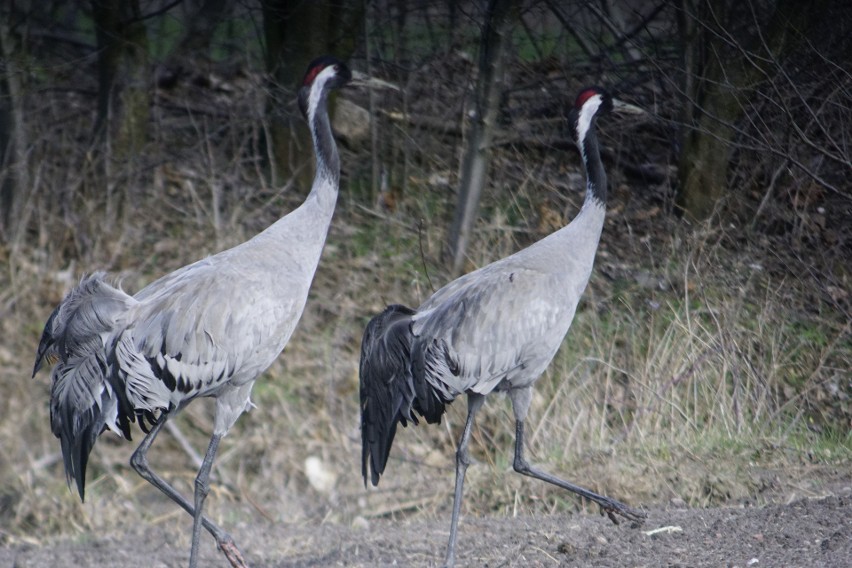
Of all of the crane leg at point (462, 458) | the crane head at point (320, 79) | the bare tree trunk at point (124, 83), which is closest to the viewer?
the crane leg at point (462, 458)

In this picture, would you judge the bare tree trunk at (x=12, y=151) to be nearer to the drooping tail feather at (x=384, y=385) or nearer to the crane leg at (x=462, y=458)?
the drooping tail feather at (x=384, y=385)

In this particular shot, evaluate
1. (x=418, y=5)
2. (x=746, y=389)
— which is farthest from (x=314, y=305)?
(x=746, y=389)

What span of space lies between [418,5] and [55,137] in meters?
3.03

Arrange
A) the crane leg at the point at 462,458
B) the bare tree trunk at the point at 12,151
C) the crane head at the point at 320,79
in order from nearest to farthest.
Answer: the crane leg at the point at 462,458
the crane head at the point at 320,79
the bare tree trunk at the point at 12,151

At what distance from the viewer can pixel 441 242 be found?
7.88 meters

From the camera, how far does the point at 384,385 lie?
15.1 ft

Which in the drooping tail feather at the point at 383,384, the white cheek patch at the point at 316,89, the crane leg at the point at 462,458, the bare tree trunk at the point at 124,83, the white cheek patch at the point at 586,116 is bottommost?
the crane leg at the point at 462,458

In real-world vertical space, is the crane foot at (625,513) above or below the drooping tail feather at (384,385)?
below

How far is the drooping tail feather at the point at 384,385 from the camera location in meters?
4.58

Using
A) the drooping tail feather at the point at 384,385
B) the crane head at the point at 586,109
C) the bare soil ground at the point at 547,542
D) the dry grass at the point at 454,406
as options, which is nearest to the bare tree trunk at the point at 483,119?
the dry grass at the point at 454,406

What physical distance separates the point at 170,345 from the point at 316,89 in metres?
1.37

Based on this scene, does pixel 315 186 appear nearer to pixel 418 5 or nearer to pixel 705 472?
pixel 705 472

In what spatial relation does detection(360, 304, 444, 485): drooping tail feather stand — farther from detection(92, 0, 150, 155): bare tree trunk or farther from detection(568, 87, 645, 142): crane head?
detection(92, 0, 150, 155): bare tree trunk

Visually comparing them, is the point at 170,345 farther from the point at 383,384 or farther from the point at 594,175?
the point at 594,175
